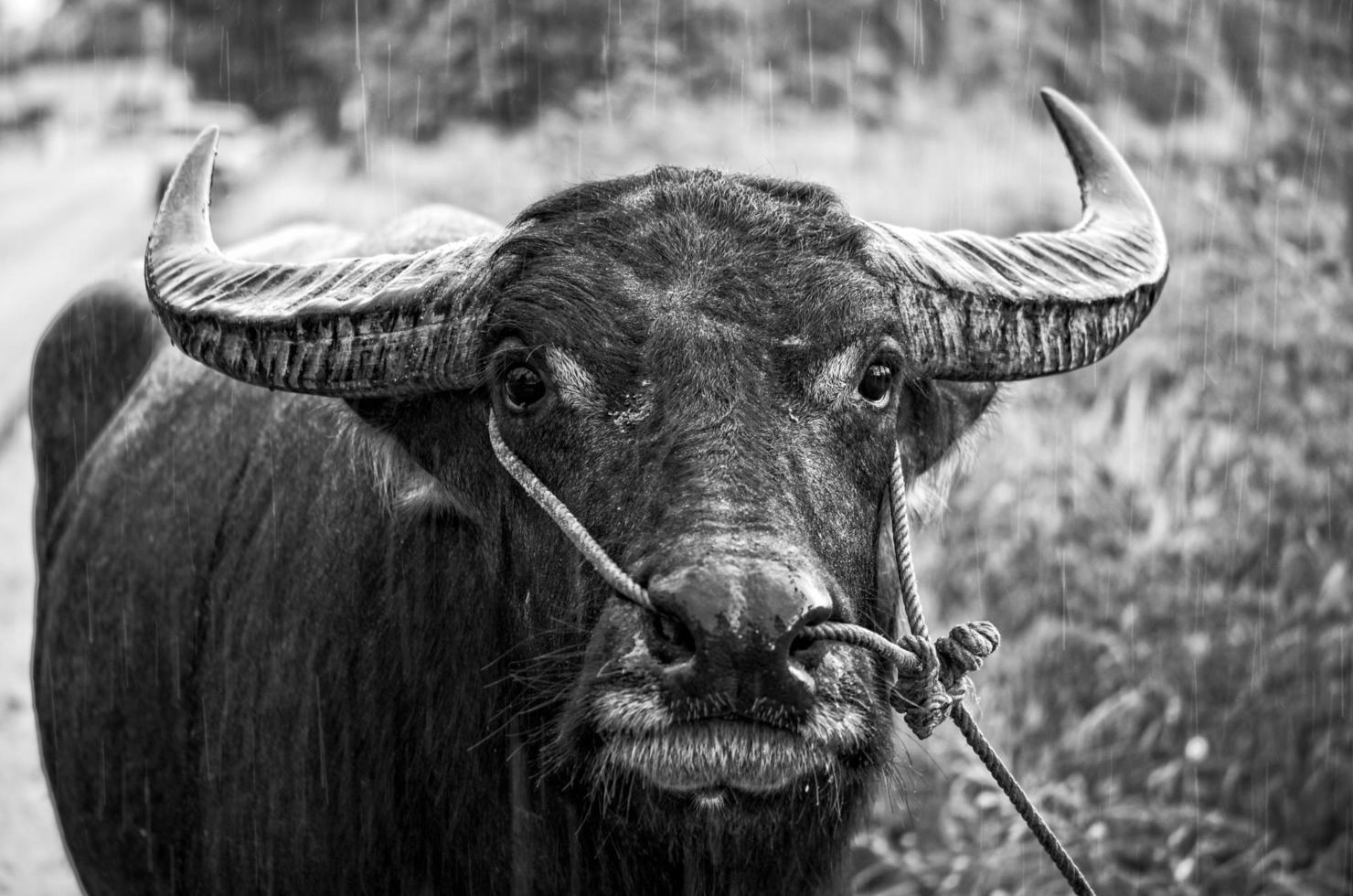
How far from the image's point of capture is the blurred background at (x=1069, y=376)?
18.6ft

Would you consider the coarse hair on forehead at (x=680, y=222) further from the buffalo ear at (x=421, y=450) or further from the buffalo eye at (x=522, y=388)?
the buffalo ear at (x=421, y=450)

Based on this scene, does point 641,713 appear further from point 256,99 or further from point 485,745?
point 256,99

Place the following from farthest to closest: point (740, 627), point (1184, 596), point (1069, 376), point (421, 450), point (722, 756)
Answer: point (1069, 376), point (1184, 596), point (421, 450), point (722, 756), point (740, 627)

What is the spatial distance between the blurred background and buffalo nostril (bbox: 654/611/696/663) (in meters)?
0.94

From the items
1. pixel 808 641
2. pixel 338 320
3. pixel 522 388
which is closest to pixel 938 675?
pixel 808 641

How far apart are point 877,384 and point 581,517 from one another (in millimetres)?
702

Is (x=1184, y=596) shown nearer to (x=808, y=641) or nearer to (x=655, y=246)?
(x=655, y=246)

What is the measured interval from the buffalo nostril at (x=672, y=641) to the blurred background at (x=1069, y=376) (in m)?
0.94

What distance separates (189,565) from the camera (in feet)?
13.8

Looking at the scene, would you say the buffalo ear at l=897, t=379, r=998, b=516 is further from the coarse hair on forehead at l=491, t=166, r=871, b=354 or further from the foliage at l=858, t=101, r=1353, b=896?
the foliage at l=858, t=101, r=1353, b=896

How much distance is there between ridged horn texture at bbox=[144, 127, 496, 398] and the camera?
299 centimetres

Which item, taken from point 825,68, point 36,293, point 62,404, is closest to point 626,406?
point 62,404

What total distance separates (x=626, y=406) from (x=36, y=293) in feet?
49.8

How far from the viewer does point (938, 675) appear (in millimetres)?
2840
